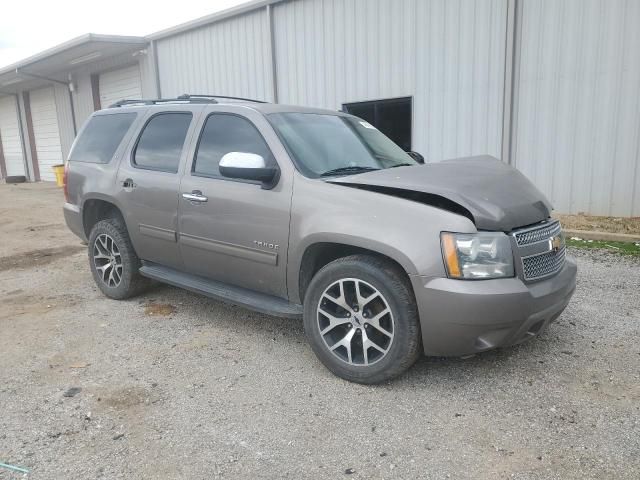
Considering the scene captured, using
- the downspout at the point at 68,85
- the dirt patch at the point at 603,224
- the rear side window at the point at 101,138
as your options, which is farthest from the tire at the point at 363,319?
the downspout at the point at 68,85

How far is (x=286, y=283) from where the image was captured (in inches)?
148

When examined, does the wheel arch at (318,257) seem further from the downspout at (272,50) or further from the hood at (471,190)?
the downspout at (272,50)

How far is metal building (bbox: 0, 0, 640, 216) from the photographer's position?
7.87 metres

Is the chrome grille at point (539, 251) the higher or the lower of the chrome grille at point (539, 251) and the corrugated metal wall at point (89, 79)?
the lower

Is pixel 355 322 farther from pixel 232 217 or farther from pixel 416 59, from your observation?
pixel 416 59

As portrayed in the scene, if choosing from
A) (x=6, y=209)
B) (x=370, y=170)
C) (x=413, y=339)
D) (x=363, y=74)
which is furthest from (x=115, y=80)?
(x=413, y=339)

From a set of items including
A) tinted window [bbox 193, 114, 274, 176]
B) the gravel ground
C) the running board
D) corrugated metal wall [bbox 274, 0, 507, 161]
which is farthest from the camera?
corrugated metal wall [bbox 274, 0, 507, 161]

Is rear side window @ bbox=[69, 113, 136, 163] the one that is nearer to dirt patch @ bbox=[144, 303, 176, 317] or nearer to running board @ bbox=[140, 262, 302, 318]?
running board @ bbox=[140, 262, 302, 318]

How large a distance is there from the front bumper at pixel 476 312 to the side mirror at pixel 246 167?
1313 millimetres

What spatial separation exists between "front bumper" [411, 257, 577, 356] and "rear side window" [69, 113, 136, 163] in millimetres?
3546

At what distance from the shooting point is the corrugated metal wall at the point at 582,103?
769 cm

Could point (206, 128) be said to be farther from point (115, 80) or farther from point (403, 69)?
point (115, 80)

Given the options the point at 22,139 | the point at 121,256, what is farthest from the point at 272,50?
the point at 22,139

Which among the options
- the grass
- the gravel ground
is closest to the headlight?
the gravel ground
